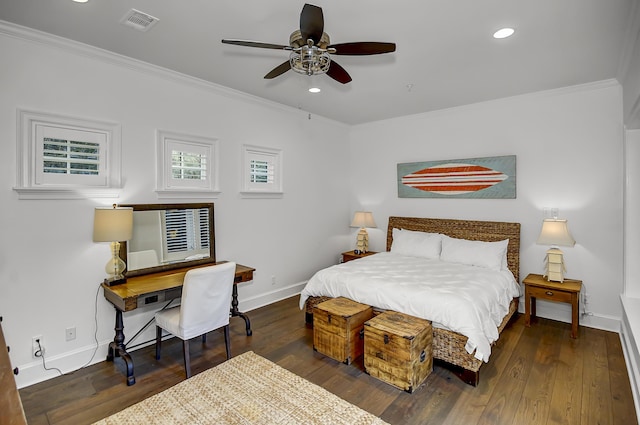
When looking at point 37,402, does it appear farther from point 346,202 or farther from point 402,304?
point 346,202

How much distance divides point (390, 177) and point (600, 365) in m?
3.46

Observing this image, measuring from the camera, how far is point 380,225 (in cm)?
554

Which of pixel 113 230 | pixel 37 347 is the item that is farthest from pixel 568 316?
pixel 37 347

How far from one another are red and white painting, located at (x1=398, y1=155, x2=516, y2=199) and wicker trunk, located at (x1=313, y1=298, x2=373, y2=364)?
2483mm

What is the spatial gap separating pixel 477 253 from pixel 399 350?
6.77 ft

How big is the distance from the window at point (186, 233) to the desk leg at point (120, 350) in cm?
74

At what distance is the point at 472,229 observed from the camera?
4441 millimetres

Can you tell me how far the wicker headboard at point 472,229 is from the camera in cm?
407

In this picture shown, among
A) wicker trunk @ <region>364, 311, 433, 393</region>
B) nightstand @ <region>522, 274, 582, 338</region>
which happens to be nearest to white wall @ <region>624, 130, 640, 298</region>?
nightstand @ <region>522, 274, 582, 338</region>

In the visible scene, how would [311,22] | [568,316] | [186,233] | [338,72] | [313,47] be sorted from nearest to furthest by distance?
[311,22] < [313,47] < [338,72] < [186,233] < [568,316]

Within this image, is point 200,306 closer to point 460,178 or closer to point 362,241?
point 362,241

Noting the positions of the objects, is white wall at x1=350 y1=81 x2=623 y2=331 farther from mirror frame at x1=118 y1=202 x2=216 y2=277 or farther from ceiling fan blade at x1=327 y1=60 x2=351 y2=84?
mirror frame at x1=118 y1=202 x2=216 y2=277

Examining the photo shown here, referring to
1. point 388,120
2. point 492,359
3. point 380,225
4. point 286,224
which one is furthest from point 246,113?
point 492,359

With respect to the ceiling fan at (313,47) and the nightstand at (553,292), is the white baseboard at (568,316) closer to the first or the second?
the nightstand at (553,292)
